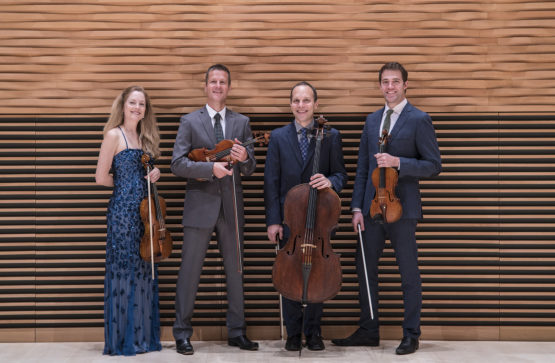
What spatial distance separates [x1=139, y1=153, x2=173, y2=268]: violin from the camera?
388cm

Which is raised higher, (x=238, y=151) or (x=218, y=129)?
(x=218, y=129)

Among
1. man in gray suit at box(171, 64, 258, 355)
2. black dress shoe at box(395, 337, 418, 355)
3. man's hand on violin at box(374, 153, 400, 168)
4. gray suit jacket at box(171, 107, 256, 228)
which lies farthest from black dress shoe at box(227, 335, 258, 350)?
man's hand on violin at box(374, 153, 400, 168)

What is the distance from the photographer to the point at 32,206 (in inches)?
175

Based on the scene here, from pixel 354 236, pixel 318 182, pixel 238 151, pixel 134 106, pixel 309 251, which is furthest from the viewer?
pixel 354 236

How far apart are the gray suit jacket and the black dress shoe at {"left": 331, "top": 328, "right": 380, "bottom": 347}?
3.38 feet

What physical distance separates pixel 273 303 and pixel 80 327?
1.36 m

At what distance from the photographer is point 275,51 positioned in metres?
4.46

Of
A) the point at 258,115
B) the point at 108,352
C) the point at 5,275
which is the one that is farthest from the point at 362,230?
the point at 5,275

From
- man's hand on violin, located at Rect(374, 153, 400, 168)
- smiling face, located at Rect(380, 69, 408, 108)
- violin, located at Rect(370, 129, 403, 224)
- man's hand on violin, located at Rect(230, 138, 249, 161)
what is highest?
smiling face, located at Rect(380, 69, 408, 108)

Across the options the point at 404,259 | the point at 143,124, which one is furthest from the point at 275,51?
the point at 404,259

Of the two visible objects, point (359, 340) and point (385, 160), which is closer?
point (385, 160)

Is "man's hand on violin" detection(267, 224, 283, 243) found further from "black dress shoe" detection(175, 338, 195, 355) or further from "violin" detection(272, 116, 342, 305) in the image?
"black dress shoe" detection(175, 338, 195, 355)

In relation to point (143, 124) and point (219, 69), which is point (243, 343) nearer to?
point (143, 124)

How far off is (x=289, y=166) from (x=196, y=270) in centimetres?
90
